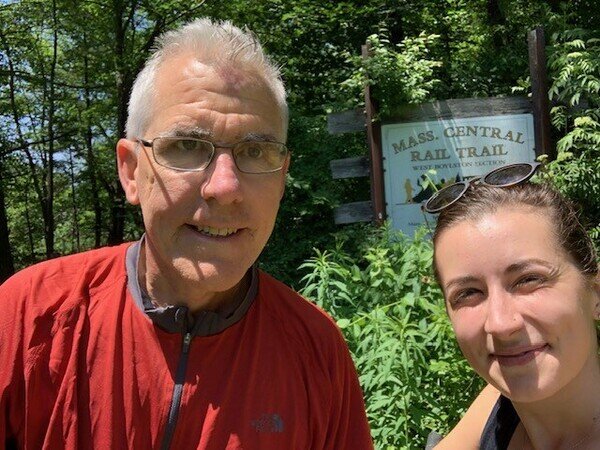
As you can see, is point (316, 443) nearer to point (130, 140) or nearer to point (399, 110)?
point (130, 140)

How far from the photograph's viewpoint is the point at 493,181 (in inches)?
70.8

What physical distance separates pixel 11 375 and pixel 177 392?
39cm

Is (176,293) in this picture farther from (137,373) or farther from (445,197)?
(445,197)

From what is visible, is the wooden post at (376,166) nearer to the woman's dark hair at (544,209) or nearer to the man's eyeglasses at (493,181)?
the man's eyeglasses at (493,181)

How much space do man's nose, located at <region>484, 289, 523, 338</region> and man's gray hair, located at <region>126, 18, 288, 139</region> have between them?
73cm

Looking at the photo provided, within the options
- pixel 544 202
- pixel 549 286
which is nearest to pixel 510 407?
pixel 549 286

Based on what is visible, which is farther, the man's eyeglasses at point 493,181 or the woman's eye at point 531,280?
the man's eyeglasses at point 493,181

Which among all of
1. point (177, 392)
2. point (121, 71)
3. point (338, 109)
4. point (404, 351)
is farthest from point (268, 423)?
point (121, 71)

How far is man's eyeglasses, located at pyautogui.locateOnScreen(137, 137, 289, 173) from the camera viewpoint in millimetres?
1668

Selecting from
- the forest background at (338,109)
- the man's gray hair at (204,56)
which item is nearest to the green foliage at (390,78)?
the forest background at (338,109)

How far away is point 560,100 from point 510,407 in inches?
195

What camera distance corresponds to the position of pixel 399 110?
20.1 ft

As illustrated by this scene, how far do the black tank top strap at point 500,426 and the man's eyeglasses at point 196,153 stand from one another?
963mm

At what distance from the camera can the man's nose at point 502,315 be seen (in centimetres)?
156
